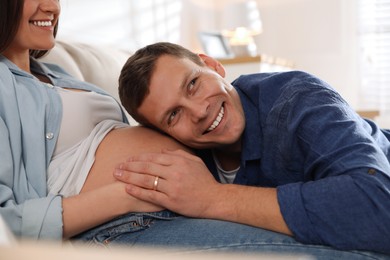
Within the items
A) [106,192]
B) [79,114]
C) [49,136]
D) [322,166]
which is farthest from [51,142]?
[322,166]

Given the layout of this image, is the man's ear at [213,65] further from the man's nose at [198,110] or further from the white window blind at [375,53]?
the white window blind at [375,53]

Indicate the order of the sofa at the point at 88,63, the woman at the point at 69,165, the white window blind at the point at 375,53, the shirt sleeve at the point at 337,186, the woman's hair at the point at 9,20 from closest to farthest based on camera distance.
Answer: the shirt sleeve at the point at 337,186 → the woman at the point at 69,165 → the woman's hair at the point at 9,20 → the sofa at the point at 88,63 → the white window blind at the point at 375,53

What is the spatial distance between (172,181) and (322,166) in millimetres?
296

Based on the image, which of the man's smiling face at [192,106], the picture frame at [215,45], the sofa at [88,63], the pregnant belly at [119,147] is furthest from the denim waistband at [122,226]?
the picture frame at [215,45]

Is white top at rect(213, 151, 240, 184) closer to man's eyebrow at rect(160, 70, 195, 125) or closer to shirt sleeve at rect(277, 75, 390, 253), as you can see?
man's eyebrow at rect(160, 70, 195, 125)

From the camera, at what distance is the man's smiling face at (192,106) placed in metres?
1.17

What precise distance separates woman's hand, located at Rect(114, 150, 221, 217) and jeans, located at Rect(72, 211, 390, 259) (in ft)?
0.11

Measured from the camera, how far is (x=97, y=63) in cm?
196

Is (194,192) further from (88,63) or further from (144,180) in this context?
(88,63)

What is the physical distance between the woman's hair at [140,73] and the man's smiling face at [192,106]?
0.02 metres

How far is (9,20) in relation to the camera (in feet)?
4.30

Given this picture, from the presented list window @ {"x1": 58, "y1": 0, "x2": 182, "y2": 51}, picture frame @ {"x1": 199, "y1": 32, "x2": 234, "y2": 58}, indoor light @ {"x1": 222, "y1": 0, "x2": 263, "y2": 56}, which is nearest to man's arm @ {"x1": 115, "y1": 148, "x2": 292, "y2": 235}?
window @ {"x1": 58, "y1": 0, "x2": 182, "y2": 51}

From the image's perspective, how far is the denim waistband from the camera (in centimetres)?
105

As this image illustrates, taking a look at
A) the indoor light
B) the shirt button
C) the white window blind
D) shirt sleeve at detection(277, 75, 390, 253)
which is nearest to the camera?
shirt sleeve at detection(277, 75, 390, 253)
